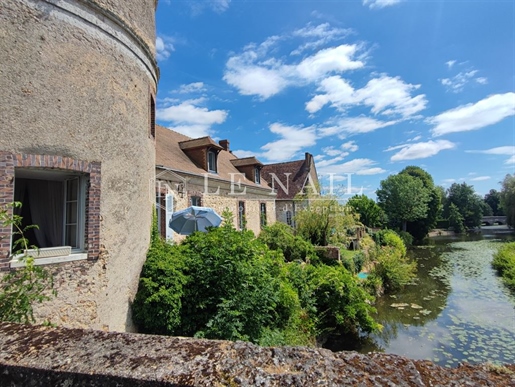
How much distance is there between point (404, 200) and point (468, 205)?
95.8 feet

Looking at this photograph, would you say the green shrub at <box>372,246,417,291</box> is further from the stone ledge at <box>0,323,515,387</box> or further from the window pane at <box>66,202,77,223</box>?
the stone ledge at <box>0,323,515,387</box>

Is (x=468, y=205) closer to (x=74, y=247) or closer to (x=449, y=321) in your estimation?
(x=449, y=321)

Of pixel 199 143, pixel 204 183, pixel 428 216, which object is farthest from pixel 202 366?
pixel 428 216

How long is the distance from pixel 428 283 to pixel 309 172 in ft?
44.7

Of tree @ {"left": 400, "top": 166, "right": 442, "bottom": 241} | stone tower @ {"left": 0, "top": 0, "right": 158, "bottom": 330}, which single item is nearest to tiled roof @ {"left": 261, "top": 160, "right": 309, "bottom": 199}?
stone tower @ {"left": 0, "top": 0, "right": 158, "bottom": 330}

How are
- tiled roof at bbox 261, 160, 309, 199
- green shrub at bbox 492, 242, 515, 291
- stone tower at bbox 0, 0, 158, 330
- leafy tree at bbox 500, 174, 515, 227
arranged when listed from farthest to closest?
leafy tree at bbox 500, 174, 515, 227
tiled roof at bbox 261, 160, 309, 199
green shrub at bbox 492, 242, 515, 291
stone tower at bbox 0, 0, 158, 330

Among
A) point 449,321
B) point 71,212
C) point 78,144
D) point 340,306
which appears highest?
point 78,144

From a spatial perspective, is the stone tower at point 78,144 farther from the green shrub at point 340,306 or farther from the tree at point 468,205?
the tree at point 468,205

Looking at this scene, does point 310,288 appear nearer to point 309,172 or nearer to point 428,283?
point 428,283

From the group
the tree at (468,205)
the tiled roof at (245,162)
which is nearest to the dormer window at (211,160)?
the tiled roof at (245,162)

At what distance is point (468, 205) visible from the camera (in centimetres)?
6069

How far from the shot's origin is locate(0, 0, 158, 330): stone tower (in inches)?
162

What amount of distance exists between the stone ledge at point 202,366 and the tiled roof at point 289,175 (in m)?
24.2

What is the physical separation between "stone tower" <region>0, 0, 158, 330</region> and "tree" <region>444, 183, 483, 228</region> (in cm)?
6982
